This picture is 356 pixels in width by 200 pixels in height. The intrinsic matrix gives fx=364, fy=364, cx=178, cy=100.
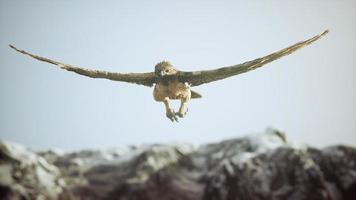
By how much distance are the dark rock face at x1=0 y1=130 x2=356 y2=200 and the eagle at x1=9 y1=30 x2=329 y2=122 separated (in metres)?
11.8

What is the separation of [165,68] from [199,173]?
13828mm

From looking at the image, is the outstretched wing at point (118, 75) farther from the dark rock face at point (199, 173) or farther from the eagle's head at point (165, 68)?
the dark rock face at point (199, 173)

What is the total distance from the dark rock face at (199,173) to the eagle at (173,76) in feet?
38.8

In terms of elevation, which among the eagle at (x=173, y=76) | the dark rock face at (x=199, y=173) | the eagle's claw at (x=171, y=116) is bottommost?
the dark rock face at (x=199, y=173)

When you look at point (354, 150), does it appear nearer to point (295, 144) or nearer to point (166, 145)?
point (295, 144)

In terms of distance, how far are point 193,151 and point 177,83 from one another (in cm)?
1427

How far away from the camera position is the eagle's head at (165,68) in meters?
8.76

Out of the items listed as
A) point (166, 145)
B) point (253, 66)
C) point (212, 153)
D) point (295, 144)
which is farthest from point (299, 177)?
point (253, 66)

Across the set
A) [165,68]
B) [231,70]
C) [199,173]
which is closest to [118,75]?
[165,68]

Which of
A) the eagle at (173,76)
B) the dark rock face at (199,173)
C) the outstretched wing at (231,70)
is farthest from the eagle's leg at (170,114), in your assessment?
the dark rock face at (199,173)

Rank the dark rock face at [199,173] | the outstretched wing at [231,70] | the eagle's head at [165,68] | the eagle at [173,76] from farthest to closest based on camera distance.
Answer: the dark rock face at [199,173] → the eagle's head at [165,68] → the eagle at [173,76] → the outstretched wing at [231,70]

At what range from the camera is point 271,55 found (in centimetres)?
820

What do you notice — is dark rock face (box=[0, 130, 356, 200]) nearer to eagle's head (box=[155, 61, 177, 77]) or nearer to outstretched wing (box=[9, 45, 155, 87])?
outstretched wing (box=[9, 45, 155, 87])

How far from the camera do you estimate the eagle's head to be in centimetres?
876
